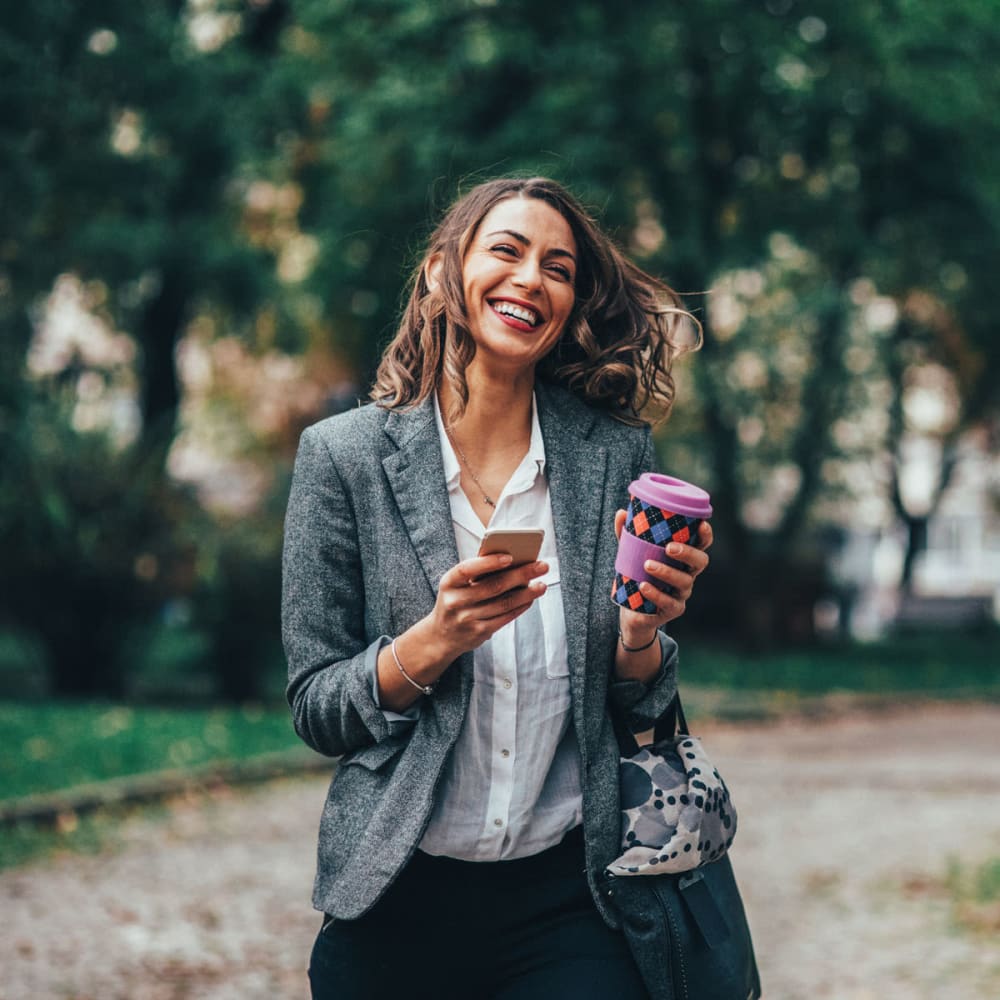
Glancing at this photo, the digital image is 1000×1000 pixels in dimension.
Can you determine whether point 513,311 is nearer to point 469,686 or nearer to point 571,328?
point 571,328

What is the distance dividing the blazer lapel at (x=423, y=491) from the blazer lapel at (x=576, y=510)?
6.8 inches

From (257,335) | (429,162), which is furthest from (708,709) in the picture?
(257,335)

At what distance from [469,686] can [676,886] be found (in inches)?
17.0

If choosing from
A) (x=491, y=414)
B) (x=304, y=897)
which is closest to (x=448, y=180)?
(x=304, y=897)

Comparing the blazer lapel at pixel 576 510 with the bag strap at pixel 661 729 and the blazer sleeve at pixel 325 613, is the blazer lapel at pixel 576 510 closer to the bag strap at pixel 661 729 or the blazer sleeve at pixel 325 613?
the bag strap at pixel 661 729

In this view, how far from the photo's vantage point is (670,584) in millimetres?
2100

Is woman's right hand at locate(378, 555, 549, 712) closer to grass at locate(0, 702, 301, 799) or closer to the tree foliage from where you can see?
grass at locate(0, 702, 301, 799)

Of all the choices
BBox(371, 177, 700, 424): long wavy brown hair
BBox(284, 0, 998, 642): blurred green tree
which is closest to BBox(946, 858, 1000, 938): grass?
BBox(371, 177, 700, 424): long wavy brown hair

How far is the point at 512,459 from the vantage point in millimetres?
2377

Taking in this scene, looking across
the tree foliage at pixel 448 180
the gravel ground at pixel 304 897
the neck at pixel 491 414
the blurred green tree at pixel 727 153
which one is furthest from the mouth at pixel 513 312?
the blurred green tree at pixel 727 153

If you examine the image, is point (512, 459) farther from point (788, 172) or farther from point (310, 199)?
point (310, 199)

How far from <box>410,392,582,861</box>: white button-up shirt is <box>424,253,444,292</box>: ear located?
22.4 inches

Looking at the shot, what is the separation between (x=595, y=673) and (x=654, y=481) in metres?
0.30

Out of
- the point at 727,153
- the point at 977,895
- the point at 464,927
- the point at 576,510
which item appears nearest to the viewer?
the point at 464,927
